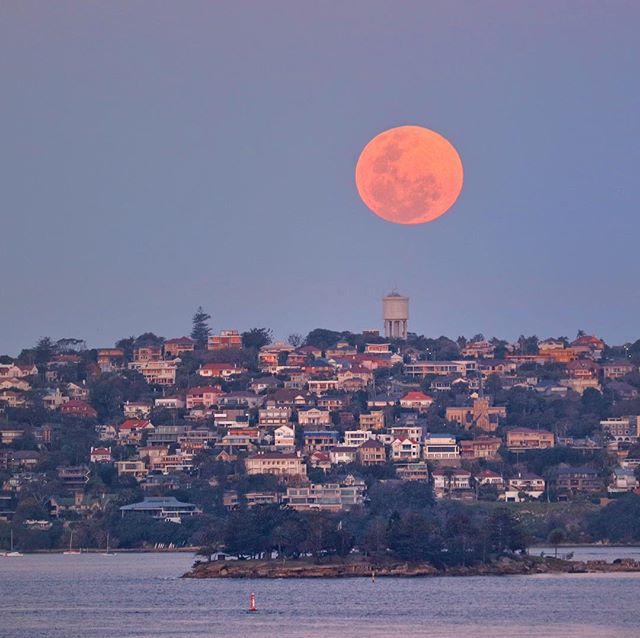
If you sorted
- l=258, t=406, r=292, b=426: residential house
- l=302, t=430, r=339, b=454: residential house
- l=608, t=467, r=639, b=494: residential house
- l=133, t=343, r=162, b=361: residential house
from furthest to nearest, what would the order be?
l=133, t=343, r=162, b=361: residential house
l=258, t=406, r=292, b=426: residential house
l=302, t=430, r=339, b=454: residential house
l=608, t=467, r=639, b=494: residential house

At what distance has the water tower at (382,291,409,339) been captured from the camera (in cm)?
17762

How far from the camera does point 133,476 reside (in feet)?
437

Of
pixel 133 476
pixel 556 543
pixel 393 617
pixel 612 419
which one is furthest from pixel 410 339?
pixel 393 617

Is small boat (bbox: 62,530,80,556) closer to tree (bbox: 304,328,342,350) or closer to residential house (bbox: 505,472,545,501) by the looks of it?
residential house (bbox: 505,472,545,501)

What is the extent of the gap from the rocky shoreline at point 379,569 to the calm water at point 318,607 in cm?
119

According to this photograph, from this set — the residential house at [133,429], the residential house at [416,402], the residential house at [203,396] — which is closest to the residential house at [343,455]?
the residential house at [133,429]

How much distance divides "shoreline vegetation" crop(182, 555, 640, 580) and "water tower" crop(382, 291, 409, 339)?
286 ft

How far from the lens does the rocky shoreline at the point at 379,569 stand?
8775 cm

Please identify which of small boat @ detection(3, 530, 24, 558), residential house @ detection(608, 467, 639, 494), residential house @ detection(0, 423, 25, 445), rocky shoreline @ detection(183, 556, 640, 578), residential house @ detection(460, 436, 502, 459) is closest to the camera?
rocky shoreline @ detection(183, 556, 640, 578)

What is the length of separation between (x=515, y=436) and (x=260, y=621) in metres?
70.0

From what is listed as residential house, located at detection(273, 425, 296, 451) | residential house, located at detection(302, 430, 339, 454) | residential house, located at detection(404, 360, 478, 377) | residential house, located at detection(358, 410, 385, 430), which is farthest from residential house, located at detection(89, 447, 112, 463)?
residential house, located at detection(404, 360, 478, 377)

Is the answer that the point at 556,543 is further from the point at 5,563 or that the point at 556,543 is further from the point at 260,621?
the point at 260,621

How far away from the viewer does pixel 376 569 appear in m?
88.2

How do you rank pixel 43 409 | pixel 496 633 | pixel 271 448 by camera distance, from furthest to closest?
pixel 43 409, pixel 271 448, pixel 496 633
